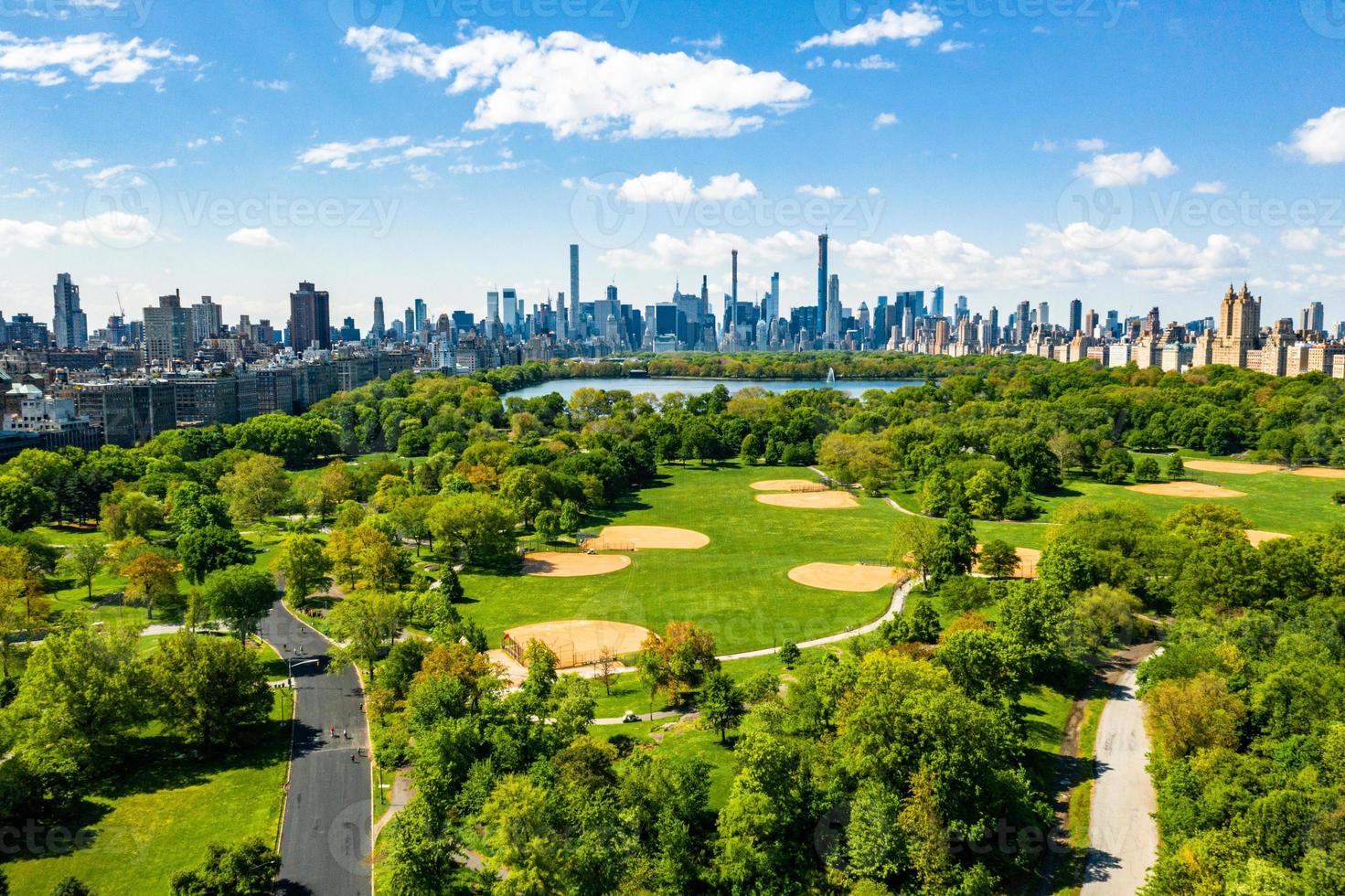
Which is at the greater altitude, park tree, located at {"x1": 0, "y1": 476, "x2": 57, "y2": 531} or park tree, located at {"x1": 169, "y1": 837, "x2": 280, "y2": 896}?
park tree, located at {"x1": 0, "y1": 476, "x2": 57, "y2": 531}

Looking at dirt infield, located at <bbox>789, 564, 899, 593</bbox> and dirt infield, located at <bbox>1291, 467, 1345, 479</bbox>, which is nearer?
dirt infield, located at <bbox>789, 564, 899, 593</bbox>

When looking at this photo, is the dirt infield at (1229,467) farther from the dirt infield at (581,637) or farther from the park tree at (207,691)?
the park tree at (207,691)

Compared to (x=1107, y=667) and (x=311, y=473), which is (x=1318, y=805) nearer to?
(x=1107, y=667)

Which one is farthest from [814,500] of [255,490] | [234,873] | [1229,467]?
[234,873]

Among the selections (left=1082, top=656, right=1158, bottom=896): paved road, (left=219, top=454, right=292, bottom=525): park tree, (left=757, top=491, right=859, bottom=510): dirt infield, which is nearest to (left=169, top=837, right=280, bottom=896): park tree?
(left=1082, top=656, right=1158, bottom=896): paved road

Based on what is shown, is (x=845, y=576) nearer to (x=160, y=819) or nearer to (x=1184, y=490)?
(x=160, y=819)

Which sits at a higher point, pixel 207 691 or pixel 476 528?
pixel 476 528

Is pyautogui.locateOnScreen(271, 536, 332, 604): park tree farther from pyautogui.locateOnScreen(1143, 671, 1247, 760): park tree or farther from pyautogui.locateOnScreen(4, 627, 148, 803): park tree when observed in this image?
pyautogui.locateOnScreen(1143, 671, 1247, 760): park tree
